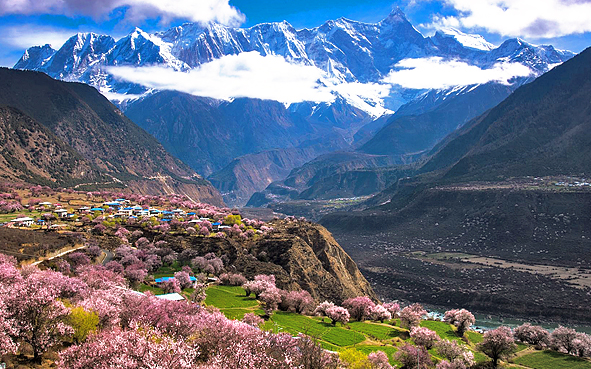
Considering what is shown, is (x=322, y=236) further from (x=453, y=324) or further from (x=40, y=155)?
(x=40, y=155)

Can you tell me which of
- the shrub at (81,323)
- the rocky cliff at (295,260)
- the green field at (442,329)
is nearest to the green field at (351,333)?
the green field at (442,329)

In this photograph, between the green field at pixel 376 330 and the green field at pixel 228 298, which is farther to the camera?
the green field at pixel 228 298

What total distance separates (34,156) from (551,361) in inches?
6298

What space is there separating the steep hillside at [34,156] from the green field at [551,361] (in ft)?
450

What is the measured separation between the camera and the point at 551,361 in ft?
169

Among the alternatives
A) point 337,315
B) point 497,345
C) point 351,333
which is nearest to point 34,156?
point 337,315

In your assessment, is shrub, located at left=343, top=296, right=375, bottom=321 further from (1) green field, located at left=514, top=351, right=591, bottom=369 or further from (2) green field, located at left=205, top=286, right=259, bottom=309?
(1) green field, located at left=514, top=351, right=591, bottom=369

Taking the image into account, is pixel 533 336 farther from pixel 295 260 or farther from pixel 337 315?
pixel 295 260

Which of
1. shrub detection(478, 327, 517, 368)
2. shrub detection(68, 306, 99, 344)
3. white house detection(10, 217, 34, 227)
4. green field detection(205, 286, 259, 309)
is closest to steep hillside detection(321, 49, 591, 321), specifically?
shrub detection(478, 327, 517, 368)

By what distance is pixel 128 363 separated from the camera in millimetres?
20172

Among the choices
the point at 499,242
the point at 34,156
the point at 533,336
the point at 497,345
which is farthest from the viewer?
the point at 34,156

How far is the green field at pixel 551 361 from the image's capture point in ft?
→ 163

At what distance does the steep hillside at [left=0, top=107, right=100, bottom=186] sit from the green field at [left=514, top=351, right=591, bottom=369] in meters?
137

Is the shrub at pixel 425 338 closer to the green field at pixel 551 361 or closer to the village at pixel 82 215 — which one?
the green field at pixel 551 361
